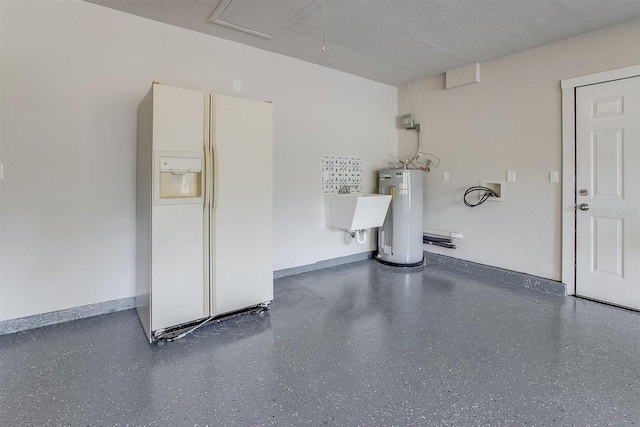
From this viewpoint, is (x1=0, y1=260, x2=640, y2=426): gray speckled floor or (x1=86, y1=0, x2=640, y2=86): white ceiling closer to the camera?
(x1=0, y1=260, x2=640, y2=426): gray speckled floor

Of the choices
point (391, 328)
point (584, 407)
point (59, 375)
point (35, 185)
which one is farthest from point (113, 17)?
point (584, 407)

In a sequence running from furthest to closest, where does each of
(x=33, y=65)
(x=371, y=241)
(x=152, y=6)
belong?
(x=371, y=241) < (x=152, y=6) < (x=33, y=65)

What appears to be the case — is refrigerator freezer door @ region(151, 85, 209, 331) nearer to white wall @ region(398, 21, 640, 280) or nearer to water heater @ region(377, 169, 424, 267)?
water heater @ region(377, 169, 424, 267)

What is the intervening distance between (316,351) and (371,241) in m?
2.71

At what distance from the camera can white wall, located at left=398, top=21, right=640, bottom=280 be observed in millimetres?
3189

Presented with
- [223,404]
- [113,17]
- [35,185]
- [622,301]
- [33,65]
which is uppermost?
[113,17]

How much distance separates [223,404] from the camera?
1670 mm

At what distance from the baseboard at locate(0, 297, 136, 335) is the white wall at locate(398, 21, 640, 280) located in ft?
12.3

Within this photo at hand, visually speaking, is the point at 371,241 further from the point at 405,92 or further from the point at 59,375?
the point at 59,375

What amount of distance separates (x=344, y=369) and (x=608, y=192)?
294 cm

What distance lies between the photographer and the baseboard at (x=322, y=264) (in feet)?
12.5

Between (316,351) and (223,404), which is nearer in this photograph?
(223,404)

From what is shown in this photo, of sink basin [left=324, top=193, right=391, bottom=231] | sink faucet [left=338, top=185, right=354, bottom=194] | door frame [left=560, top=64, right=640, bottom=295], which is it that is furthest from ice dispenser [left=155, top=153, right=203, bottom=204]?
door frame [left=560, top=64, right=640, bottom=295]

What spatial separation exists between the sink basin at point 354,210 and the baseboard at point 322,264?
0.52m
